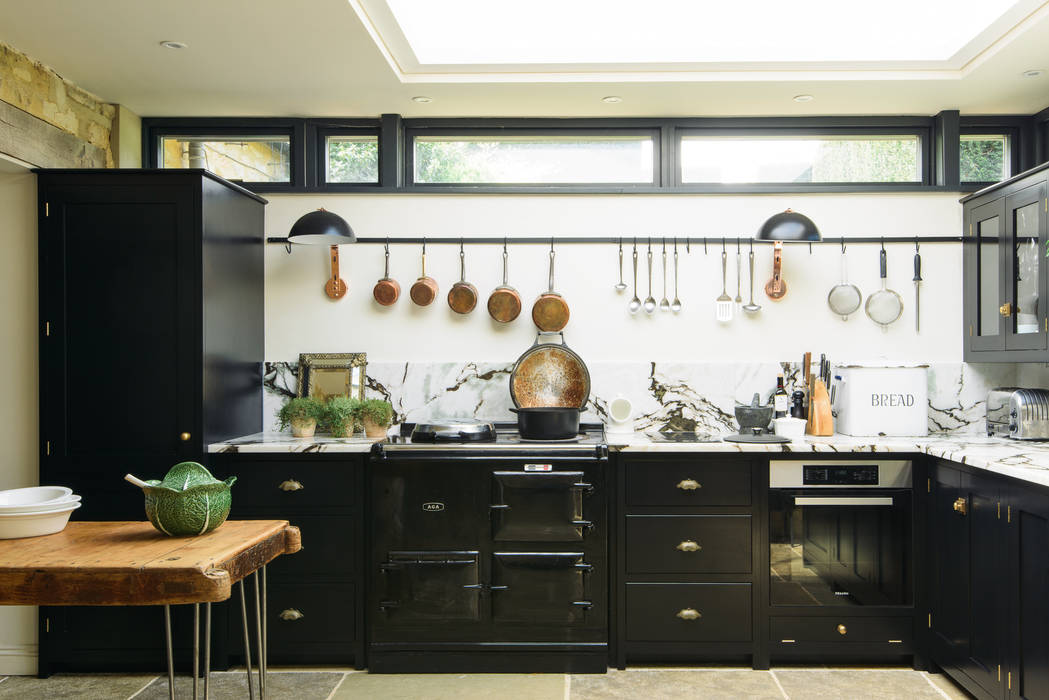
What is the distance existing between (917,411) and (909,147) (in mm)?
1383

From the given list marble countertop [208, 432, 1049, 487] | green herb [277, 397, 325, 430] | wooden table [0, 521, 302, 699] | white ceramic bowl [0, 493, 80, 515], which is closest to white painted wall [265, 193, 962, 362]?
green herb [277, 397, 325, 430]

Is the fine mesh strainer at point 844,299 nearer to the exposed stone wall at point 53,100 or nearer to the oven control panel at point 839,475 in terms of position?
the oven control panel at point 839,475

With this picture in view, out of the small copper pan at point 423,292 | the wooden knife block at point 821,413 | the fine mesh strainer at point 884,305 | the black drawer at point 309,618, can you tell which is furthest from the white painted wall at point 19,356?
the fine mesh strainer at point 884,305

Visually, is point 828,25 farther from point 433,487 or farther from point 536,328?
point 433,487

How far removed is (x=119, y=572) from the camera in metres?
1.82

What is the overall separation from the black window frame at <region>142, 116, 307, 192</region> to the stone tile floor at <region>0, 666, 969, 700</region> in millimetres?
2328

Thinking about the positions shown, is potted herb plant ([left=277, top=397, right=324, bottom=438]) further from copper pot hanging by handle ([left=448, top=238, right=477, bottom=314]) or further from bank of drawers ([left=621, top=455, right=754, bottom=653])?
bank of drawers ([left=621, top=455, right=754, bottom=653])

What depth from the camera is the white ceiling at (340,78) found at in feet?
9.55

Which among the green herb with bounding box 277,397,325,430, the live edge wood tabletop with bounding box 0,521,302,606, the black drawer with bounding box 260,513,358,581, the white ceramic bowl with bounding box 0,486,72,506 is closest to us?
the live edge wood tabletop with bounding box 0,521,302,606

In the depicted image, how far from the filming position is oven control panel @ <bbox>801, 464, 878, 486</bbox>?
130 inches

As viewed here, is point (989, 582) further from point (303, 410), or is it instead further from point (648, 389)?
point (303, 410)

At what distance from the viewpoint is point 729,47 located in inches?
138

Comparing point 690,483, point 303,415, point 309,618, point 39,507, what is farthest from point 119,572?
point 690,483

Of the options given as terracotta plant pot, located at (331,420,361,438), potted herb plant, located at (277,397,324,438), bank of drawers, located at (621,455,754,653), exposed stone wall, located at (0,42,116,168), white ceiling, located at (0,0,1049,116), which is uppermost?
white ceiling, located at (0,0,1049,116)
